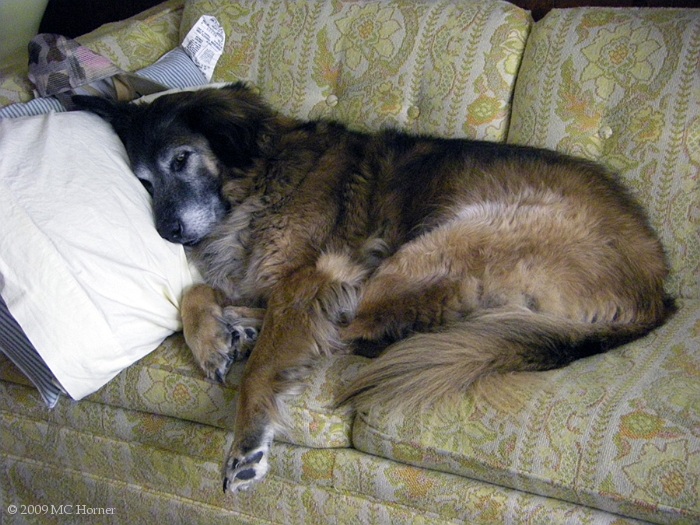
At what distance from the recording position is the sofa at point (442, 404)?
1.61 meters

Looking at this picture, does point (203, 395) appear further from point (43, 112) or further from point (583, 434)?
point (43, 112)

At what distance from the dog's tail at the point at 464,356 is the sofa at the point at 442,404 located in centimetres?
4

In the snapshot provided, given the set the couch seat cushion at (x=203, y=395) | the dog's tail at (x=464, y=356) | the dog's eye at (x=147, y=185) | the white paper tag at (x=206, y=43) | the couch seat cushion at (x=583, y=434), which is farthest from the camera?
the white paper tag at (x=206, y=43)

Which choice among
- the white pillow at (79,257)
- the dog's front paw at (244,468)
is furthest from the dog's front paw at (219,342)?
the dog's front paw at (244,468)

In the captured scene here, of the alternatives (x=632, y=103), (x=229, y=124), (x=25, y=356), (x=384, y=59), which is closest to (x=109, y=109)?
(x=229, y=124)

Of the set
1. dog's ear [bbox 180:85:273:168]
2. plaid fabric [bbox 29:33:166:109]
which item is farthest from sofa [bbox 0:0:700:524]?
dog's ear [bbox 180:85:273:168]

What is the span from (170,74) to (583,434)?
82.2 inches

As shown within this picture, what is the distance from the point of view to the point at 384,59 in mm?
2721

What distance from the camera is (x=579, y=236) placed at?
2045mm

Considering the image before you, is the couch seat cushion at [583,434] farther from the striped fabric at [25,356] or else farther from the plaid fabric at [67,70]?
the plaid fabric at [67,70]

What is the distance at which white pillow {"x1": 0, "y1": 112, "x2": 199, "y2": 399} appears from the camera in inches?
76.2

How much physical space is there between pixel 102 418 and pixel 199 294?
481mm

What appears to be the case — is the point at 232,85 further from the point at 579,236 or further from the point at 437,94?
the point at 579,236

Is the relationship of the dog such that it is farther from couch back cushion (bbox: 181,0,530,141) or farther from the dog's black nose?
couch back cushion (bbox: 181,0,530,141)
